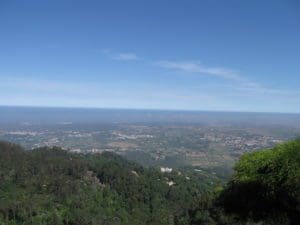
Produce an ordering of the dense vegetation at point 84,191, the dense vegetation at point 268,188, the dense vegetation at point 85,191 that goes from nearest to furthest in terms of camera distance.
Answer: the dense vegetation at point 268,188 < the dense vegetation at point 85,191 < the dense vegetation at point 84,191

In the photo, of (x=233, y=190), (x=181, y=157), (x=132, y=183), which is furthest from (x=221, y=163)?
(x=233, y=190)

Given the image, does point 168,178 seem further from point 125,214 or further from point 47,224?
point 47,224

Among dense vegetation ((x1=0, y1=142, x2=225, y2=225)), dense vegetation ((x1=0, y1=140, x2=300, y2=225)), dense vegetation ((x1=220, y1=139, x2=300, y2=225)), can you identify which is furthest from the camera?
dense vegetation ((x1=0, y1=142, x2=225, y2=225))

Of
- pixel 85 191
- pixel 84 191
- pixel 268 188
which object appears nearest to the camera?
pixel 268 188

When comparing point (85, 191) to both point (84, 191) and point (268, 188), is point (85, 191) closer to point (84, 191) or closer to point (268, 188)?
point (84, 191)

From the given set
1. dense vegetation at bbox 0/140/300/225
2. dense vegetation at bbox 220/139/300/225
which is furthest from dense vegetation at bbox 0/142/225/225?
dense vegetation at bbox 220/139/300/225

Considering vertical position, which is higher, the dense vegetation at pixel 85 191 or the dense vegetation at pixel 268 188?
the dense vegetation at pixel 268 188

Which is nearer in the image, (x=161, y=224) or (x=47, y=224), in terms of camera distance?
(x=161, y=224)

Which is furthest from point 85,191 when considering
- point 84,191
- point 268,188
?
point 268,188

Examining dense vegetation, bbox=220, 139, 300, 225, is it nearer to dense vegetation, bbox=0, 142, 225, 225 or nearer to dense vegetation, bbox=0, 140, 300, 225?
dense vegetation, bbox=0, 140, 300, 225

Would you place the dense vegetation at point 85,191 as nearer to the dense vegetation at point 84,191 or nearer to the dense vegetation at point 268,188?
the dense vegetation at point 84,191

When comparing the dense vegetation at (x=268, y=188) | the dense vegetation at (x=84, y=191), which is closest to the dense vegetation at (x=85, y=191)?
the dense vegetation at (x=84, y=191)
